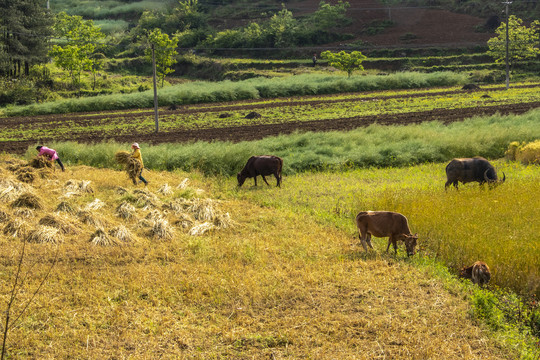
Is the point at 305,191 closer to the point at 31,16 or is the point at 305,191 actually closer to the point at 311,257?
the point at 311,257

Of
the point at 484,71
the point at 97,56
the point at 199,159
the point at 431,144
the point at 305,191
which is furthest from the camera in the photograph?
the point at 97,56

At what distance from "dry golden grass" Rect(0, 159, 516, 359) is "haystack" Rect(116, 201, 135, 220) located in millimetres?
1450

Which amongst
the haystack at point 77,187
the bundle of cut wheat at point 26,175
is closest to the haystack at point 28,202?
the haystack at point 77,187

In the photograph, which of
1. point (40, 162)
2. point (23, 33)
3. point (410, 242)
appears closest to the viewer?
point (410, 242)

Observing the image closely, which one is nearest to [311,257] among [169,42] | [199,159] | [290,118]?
[199,159]

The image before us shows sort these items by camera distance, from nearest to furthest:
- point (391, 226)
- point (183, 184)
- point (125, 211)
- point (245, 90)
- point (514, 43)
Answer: point (391, 226)
point (125, 211)
point (183, 184)
point (245, 90)
point (514, 43)

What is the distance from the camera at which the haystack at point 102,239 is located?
44.5 feet

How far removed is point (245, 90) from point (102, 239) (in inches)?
1663

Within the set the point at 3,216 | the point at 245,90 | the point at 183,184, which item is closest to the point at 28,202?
the point at 3,216

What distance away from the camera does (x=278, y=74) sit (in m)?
71.6

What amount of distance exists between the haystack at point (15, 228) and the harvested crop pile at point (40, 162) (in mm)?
6713

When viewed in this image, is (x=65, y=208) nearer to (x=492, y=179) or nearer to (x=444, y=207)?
(x=444, y=207)

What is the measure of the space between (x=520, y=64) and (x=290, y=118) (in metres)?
43.3

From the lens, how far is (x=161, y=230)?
47.1 ft
